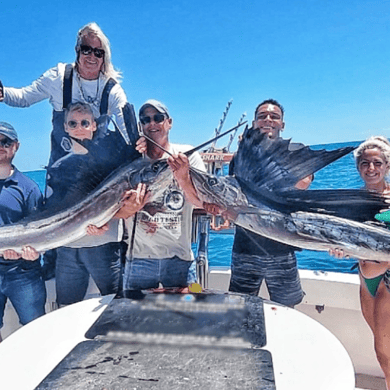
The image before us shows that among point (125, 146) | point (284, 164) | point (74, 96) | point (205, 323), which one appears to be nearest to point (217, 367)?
point (205, 323)

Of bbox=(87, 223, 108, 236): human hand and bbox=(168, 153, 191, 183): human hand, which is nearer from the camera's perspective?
bbox=(168, 153, 191, 183): human hand

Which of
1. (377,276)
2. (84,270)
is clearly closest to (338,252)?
(377,276)

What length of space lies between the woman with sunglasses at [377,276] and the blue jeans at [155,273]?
0.84 metres

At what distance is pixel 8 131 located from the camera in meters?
2.29

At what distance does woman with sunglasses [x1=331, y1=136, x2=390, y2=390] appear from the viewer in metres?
1.97

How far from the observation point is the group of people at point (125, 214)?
2.13 metres

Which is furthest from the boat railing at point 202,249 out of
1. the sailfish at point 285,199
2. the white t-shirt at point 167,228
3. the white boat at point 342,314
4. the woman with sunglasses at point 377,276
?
the woman with sunglasses at point 377,276

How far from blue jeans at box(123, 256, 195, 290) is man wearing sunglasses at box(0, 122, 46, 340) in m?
0.62

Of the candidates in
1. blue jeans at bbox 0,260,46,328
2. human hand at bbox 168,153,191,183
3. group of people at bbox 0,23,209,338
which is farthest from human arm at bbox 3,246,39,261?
human hand at bbox 168,153,191,183

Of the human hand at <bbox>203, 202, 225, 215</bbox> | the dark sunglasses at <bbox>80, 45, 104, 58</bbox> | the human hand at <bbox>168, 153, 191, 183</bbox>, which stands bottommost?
the human hand at <bbox>203, 202, 225, 215</bbox>

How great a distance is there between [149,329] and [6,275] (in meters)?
1.14

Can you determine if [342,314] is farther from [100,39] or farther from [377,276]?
[100,39]

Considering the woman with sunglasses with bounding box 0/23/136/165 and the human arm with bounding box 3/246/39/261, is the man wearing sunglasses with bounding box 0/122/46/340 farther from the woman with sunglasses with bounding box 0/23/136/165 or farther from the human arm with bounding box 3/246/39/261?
the woman with sunglasses with bounding box 0/23/136/165

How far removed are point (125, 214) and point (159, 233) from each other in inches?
8.7
